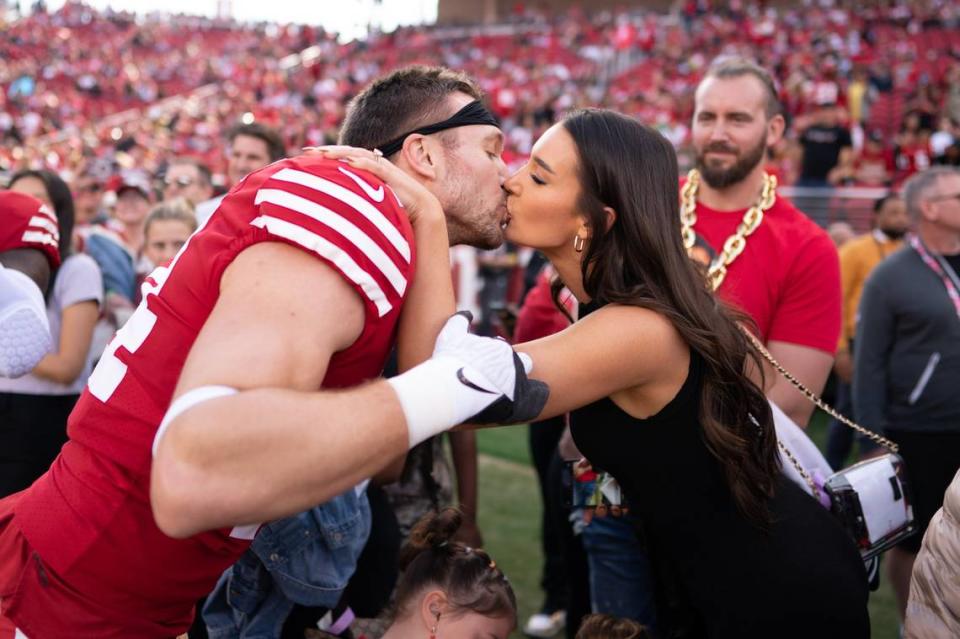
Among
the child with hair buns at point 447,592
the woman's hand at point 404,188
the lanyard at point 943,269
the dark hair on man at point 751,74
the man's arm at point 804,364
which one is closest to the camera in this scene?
the woman's hand at point 404,188

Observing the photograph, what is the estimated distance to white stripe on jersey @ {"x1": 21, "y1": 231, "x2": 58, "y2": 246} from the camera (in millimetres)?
2770

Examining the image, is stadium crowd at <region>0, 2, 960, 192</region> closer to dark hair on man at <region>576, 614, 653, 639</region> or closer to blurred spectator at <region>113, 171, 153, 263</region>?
blurred spectator at <region>113, 171, 153, 263</region>

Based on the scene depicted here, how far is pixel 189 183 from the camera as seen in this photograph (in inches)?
234

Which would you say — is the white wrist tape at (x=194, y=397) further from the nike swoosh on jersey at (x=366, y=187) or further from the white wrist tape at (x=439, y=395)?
the nike swoosh on jersey at (x=366, y=187)

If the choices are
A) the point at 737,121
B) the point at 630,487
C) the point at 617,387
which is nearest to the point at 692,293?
the point at 617,387

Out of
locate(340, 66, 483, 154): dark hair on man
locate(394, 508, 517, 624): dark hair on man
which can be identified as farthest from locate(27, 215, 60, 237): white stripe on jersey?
locate(394, 508, 517, 624): dark hair on man

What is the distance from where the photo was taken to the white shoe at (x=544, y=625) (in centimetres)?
455

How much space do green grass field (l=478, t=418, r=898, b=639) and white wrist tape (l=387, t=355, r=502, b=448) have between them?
10.9ft

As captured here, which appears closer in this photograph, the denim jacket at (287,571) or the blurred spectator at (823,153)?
the denim jacket at (287,571)

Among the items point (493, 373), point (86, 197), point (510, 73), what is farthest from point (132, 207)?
point (510, 73)

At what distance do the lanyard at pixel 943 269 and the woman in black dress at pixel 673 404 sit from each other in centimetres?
255

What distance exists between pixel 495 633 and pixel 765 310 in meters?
1.48

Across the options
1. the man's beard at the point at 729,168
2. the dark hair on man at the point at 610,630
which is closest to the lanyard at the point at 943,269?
the man's beard at the point at 729,168

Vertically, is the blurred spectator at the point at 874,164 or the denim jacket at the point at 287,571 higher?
the denim jacket at the point at 287,571
